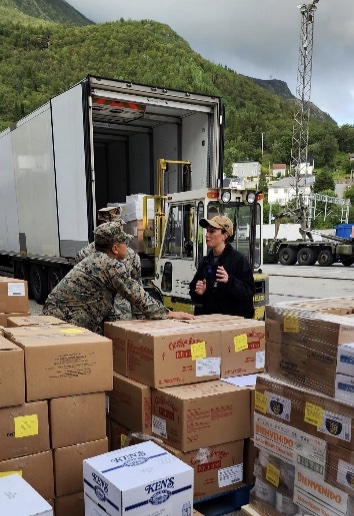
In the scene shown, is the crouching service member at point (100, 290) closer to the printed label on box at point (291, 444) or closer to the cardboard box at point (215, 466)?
the cardboard box at point (215, 466)

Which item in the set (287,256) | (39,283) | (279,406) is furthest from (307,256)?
(279,406)

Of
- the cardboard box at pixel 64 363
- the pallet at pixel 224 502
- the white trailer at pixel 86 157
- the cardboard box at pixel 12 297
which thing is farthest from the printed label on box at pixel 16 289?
the white trailer at pixel 86 157

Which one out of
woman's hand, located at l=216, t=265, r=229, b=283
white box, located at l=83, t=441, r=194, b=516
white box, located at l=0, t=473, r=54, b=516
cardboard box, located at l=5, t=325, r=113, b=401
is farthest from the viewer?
woman's hand, located at l=216, t=265, r=229, b=283

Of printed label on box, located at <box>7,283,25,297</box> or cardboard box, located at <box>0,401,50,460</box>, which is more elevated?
printed label on box, located at <box>7,283,25,297</box>

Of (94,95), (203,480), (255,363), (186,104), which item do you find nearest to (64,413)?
(203,480)

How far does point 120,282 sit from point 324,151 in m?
90.5

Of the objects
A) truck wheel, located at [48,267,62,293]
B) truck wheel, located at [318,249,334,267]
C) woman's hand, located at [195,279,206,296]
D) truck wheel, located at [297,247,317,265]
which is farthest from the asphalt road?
woman's hand, located at [195,279,206,296]

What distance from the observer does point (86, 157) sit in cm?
696

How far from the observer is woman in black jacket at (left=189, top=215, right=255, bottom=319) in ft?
12.5

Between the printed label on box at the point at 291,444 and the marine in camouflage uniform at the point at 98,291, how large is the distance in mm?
1093

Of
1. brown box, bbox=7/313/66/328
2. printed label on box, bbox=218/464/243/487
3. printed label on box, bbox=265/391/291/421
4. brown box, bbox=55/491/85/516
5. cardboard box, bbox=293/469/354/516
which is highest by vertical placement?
brown box, bbox=7/313/66/328

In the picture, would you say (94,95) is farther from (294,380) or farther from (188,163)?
(294,380)

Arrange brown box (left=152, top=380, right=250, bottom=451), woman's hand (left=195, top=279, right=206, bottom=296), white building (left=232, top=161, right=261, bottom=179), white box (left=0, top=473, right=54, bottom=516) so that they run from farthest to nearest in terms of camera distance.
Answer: white building (left=232, top=161, right=261, bottom=179), woman's hand (left=195, top=279, right=206, bottom=296), brown box (left=152, top=380, right=250, bottom=451), white box (left=0, top=473, right=54, bottom=516)

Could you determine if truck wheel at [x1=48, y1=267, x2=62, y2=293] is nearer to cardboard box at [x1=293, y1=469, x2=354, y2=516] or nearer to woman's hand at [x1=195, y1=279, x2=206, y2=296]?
woman's hand at [x1=195, y1=279, x2=206, y2=296]
